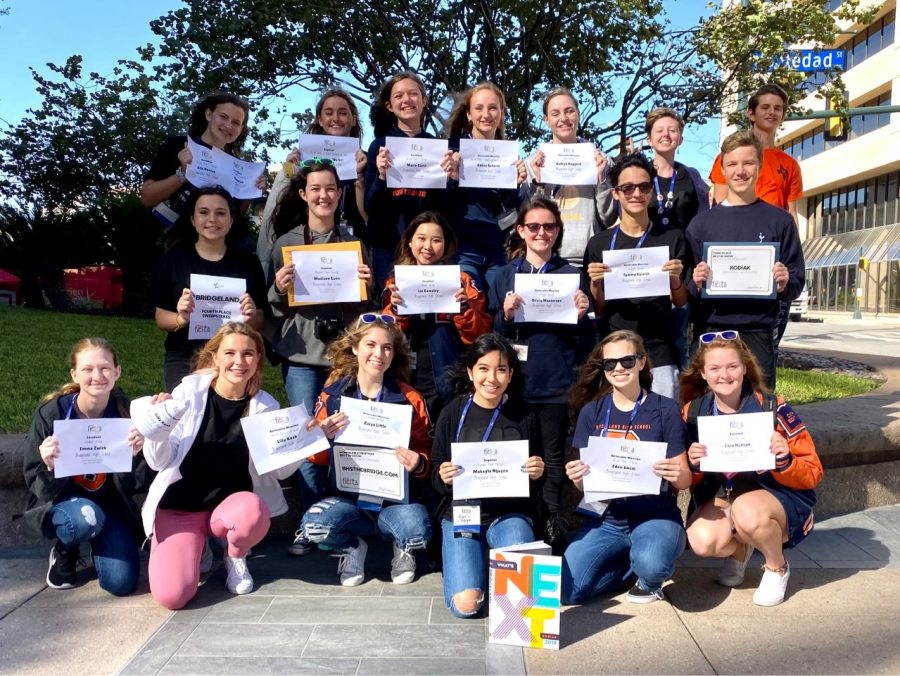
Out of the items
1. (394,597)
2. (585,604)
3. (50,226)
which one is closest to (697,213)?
(585,604)

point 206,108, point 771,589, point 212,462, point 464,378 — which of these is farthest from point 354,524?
point 206,108

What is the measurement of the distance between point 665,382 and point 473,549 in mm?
1454

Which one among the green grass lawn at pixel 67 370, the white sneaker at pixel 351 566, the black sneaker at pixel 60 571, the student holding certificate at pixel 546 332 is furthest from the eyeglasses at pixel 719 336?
→ the green grass lawn at pixel 67 370

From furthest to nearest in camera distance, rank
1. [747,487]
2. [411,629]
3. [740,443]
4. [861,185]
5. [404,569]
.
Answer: [861,185], [404,569], [747,487], [740,443], [411,629]

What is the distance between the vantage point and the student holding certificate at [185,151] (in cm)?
517

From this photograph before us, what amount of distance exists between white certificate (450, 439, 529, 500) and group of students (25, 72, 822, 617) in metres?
0.11

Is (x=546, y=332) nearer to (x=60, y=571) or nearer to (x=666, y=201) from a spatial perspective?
(x=666, y=201)

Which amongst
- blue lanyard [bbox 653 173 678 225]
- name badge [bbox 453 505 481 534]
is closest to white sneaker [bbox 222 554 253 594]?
name badge [bbox 453 505 481 534]

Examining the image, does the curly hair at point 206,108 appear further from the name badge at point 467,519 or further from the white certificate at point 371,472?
the name badge at point 467,519

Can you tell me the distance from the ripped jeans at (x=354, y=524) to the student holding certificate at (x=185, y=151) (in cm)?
193

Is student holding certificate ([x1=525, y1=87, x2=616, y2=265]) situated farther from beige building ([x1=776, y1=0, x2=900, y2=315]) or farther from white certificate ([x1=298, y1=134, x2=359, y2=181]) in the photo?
beige building ([x1=776, y1=0, x2=900, y2=315])

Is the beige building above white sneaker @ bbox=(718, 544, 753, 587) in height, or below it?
above

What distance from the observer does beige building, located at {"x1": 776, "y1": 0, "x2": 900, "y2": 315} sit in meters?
39.4

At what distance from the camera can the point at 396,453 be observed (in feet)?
14.0
